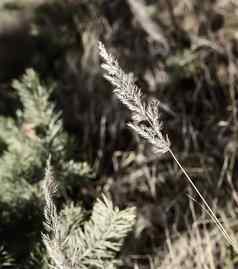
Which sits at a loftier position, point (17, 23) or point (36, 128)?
point (17, 23)

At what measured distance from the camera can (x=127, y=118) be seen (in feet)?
5.83

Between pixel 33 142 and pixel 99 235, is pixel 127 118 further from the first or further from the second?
pixel 99 235

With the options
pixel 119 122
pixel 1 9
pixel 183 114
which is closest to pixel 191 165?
pixel 183 114

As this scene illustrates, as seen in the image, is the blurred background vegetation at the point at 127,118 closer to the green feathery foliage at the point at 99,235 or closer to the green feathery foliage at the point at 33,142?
the green feathery foliage at the point at 33,142

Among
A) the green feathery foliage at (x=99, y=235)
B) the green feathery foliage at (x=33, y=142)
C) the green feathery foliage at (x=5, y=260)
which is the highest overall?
the green feathery foliage at (x=33, y=142)

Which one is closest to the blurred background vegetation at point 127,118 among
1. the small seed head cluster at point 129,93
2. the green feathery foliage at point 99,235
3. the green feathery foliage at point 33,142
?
the green feathery foliage at point 33,142

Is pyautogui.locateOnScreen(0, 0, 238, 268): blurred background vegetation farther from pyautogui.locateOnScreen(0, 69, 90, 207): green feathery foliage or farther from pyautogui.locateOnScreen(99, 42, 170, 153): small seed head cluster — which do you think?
pyautogui.locateOnScreen(99, 42, 170, 153): small seed head cluster

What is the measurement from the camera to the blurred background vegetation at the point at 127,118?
1.31 metres

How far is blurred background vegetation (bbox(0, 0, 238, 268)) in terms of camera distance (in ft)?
4.29

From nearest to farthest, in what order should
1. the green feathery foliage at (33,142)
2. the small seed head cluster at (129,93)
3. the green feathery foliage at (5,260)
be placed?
the small seed head cluster at (129,93) → the green feathery foliage at (5,260) → the green feathery foliage at (33,142)

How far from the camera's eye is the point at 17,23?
223 centimetres

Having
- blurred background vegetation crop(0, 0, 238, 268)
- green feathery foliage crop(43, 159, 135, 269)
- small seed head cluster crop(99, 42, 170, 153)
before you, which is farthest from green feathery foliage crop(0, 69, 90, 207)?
small seed head cluster crop(99, 42, 170, 153)

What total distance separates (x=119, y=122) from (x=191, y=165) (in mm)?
316

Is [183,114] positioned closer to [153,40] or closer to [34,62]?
[153,40]
